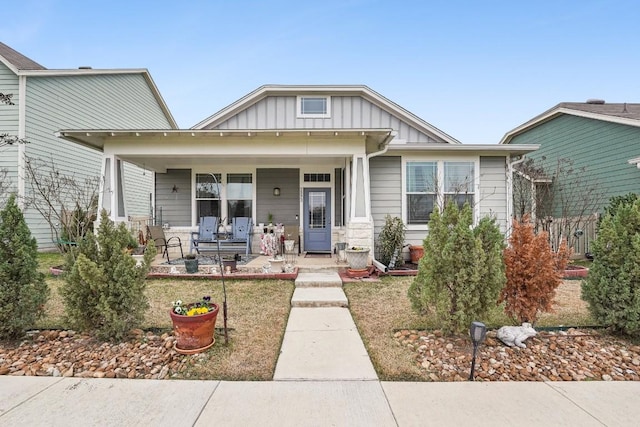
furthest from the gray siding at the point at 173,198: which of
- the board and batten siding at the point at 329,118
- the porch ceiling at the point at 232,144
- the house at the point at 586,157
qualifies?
the house at the point at 586,157

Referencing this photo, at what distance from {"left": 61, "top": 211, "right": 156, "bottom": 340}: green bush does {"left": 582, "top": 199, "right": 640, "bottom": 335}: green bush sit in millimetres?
4763

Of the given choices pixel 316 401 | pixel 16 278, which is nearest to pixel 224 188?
pixel 16 278

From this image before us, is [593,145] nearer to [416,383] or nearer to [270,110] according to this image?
[270,110]

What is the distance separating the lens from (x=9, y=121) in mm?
8867

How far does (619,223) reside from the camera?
133 inches

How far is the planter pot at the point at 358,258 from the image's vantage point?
239 inches

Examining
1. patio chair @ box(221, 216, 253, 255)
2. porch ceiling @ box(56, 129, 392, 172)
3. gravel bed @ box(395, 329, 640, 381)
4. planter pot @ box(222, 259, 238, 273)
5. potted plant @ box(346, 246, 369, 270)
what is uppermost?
porch ceiling @ box(56, 129, 392, 172)

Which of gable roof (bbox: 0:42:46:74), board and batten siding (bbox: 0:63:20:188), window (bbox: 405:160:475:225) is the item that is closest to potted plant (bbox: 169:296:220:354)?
window (bbox: 405:160:475:225)

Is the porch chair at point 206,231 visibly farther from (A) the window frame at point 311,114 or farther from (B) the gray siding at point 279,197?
(A) the window frame at point 311,114

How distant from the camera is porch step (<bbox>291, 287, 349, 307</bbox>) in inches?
180

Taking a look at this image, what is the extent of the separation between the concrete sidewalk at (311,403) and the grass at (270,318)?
0.26 meters

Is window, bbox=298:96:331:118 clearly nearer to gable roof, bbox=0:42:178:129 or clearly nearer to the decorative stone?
gable roof, bbox=0:42:178:129

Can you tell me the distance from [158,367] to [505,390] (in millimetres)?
2863

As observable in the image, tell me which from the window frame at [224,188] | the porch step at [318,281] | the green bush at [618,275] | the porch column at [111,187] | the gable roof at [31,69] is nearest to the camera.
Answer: the green bush at [618,275]
